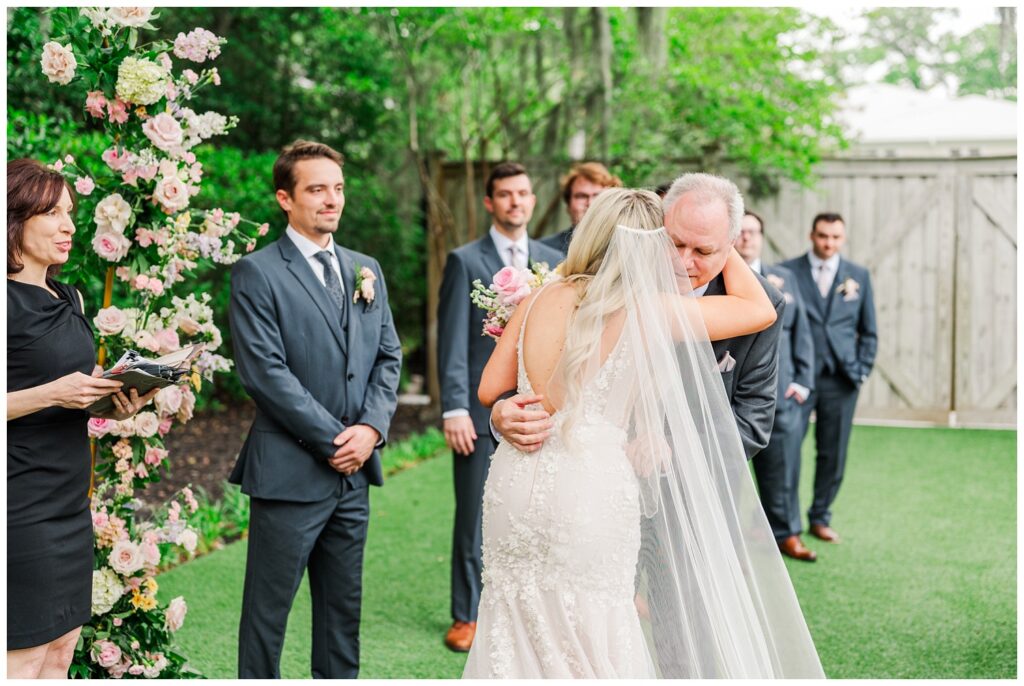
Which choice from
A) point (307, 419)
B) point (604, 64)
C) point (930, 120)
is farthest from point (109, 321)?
point (930, 120)

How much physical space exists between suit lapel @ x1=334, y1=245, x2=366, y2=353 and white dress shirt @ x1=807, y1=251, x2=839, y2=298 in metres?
3.81

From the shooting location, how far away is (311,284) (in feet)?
11.4

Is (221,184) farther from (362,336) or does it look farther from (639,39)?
(362,336)

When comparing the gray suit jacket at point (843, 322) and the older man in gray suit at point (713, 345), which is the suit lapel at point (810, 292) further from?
the older man in gray suit at point (713, 345)

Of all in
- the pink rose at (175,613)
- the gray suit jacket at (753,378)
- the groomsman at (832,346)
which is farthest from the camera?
the groomsman at (832,346)

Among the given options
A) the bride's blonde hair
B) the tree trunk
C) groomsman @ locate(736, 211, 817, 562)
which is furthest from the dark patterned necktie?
the tree trunk

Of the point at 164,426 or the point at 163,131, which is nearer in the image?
the point at 163,131

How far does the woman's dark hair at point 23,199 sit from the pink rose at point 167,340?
2.35ft

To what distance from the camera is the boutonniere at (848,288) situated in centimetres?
642

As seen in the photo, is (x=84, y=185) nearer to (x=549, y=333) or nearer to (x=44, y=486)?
(x=44, y=486)

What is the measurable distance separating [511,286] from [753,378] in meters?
0.82

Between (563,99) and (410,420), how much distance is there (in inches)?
137

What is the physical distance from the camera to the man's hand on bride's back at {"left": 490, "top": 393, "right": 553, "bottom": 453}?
275 cm

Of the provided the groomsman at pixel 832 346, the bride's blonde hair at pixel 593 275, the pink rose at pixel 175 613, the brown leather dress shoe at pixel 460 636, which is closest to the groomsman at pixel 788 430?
the groomsman at pixel 832 346
